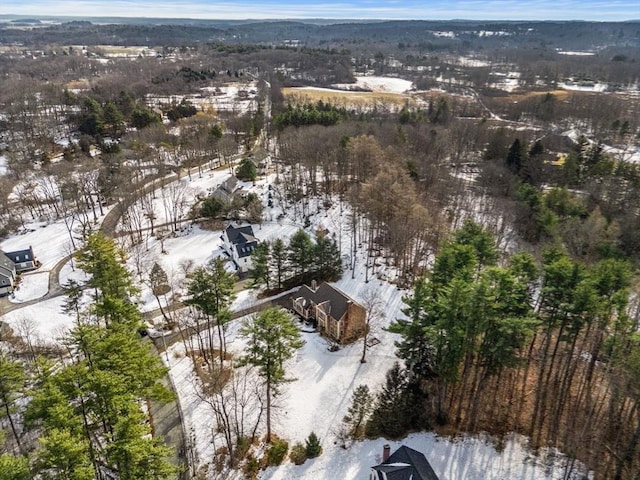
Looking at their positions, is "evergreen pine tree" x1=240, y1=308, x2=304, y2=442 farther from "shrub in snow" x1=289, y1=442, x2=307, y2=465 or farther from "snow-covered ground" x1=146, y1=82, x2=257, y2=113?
"snow-covered ground" x1=146, y1=82, x2=257, y2=113

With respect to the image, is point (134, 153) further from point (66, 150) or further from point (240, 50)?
point (240, 50)

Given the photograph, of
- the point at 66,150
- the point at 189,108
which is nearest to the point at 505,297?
the point at 66,150

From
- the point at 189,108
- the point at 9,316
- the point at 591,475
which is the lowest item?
the point at 9,316

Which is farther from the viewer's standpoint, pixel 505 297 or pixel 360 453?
pixel 360 453

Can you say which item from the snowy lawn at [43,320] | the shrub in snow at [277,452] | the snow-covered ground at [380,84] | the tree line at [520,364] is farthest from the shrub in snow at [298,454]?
the snow-covered ground at [380,84]

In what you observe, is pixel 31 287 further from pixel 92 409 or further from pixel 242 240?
pixel 92 409

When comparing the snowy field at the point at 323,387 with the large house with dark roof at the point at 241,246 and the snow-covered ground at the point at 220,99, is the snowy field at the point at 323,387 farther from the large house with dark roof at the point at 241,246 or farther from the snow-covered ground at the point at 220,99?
the snow-covered ground at the point at 220,99

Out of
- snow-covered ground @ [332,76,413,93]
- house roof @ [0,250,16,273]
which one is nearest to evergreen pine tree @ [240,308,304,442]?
house roof @ [0,250,16,273]
